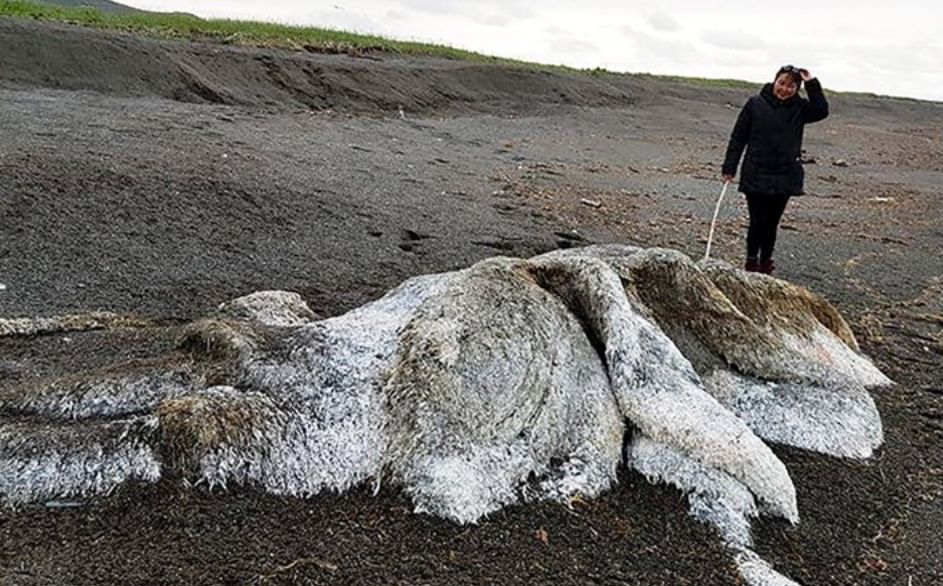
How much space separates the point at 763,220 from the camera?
29.8 ft

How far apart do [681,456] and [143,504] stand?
A: 2.41 meters

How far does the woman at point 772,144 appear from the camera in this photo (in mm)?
8570

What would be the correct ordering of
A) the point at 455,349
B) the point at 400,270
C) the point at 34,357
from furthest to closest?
the point at 400,270 < the point at 34,357 < the point at 455,349

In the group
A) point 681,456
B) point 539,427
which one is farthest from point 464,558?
point 681,456

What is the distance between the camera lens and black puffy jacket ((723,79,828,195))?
339 inches

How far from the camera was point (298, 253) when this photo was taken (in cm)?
881

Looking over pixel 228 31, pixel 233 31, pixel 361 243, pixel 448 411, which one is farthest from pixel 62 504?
pixel 233 31

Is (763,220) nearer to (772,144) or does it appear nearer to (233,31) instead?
(772,144)

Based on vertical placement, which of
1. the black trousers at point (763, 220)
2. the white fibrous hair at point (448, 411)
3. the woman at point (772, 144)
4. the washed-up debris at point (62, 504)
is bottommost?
the washed-up debris at point (62, 504)

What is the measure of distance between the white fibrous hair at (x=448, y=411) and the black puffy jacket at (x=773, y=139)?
13.1ft

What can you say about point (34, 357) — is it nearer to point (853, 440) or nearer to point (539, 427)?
point (539, 427)

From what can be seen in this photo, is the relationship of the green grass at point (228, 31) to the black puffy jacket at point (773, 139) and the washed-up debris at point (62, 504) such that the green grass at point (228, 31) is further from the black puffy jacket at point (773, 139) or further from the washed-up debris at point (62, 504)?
the washed-up debris at point (62, 504)

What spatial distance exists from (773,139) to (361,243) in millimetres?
4062

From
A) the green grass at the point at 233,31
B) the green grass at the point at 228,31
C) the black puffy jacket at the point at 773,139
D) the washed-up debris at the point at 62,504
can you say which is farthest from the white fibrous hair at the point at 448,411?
the green grass at the point at 233,31
